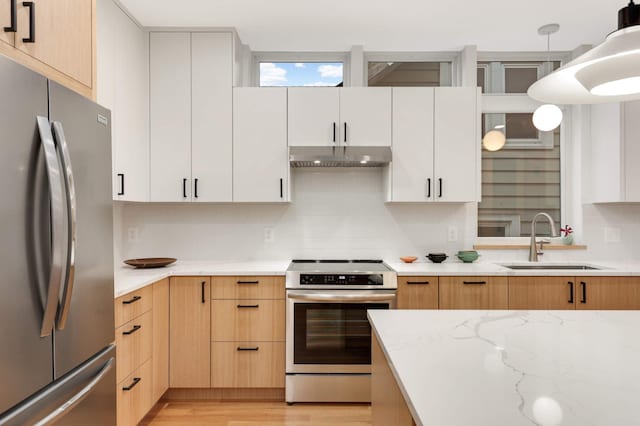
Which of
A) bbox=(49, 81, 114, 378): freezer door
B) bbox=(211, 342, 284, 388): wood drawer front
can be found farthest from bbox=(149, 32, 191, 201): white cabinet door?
bbox=(49, 81, 114, 378): freezer door

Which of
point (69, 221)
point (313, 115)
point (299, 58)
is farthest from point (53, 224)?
point (299, 58)

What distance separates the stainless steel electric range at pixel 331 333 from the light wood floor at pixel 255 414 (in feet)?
0.21

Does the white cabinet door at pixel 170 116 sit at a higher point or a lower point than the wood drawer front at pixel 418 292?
higher

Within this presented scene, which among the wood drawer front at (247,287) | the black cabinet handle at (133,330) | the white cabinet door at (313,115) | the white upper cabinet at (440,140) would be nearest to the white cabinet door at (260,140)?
the white cabinet door at (313,115)

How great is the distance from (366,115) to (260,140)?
0.81 m

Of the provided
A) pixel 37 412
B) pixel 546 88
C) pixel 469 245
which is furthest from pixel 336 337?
pixel 546 88

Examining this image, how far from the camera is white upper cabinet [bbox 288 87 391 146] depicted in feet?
9.69

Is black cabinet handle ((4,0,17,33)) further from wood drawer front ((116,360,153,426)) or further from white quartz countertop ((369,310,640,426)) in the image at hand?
wood drawer front ((116,360,153,426))

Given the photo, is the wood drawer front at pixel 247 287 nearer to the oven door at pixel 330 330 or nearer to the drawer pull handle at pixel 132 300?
the oven door at pixel 330 330

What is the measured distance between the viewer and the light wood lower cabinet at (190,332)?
2.69 metres

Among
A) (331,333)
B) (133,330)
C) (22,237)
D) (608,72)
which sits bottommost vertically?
(331,333)

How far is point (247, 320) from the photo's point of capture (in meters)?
2.70

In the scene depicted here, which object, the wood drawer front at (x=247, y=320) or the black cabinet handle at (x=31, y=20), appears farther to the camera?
the wood drawer front at (x=247, y=320)

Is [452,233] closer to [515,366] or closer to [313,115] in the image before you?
[313,115]
